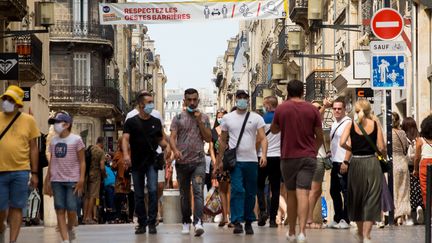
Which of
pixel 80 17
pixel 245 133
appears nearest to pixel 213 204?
pixel 245 133

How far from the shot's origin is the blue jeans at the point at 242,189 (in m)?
18.5

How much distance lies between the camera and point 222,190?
21.7 m

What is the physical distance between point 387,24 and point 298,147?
245 inches

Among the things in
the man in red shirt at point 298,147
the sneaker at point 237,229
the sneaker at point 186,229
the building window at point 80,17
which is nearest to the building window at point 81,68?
the building window at point 80,17

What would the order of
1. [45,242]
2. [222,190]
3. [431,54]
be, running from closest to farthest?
[45,242] → [222,190] → [431,54]

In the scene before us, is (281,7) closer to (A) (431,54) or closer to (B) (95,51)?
(A) (431,54)

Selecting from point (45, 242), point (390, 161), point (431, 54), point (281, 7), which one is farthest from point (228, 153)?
point (281, 7)

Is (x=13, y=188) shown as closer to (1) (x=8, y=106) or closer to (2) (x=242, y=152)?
(1) (x=8, y=106)

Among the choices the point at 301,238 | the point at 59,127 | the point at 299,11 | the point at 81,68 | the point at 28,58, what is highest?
the point at 299,11

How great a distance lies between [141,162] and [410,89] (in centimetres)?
1565

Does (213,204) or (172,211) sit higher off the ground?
(213,204)

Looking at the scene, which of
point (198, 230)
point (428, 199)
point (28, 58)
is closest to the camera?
point (428, 199)

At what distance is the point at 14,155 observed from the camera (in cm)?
1527

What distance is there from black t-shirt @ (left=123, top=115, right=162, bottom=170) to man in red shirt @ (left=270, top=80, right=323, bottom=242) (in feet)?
9.05
